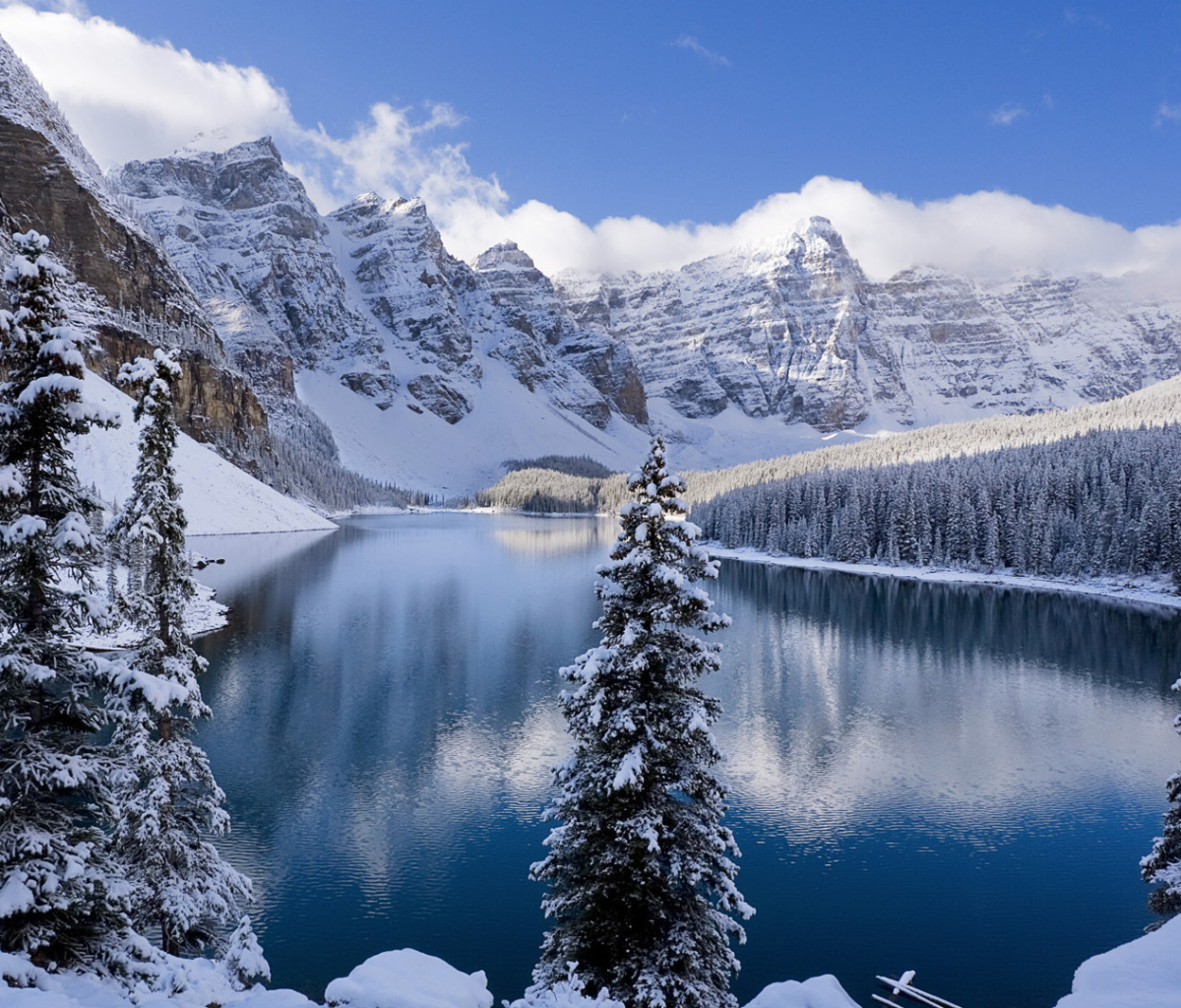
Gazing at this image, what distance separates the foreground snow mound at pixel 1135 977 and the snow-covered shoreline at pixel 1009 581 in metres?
78.6

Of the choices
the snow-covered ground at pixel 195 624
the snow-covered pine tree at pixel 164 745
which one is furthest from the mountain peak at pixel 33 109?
the snow-covered pine tree at pixel 164 745

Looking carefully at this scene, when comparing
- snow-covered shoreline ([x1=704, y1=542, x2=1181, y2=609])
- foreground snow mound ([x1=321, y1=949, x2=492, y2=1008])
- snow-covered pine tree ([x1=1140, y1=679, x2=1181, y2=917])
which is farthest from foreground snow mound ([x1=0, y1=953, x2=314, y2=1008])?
snow-covered shoreline ([x1=704, y1=542, x2=1181, y2=609])

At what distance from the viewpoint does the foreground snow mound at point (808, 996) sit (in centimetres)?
1157

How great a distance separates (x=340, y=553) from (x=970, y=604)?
79366 millimetres

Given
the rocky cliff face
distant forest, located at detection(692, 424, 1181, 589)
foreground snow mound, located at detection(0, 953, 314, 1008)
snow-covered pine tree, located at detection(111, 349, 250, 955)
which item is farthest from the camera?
the rocky cliff face

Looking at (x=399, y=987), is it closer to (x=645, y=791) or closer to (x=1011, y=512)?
(x=645, y=791)

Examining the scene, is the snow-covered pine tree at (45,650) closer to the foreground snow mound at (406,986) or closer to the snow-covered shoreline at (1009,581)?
the foreground snow mound at (406,986)

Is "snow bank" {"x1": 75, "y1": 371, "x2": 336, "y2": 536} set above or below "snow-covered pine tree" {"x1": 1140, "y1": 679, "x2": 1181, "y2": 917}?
above

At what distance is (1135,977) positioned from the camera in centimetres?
963

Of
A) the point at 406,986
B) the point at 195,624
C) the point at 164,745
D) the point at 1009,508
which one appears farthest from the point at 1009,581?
the point at 406,986

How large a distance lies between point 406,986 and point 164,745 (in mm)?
7817

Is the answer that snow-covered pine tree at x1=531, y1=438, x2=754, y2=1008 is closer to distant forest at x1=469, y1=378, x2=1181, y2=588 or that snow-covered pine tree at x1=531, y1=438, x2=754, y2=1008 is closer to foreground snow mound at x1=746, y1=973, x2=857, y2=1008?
foreground snow mound at x1=746, y1=973, x2=857, y2=1008

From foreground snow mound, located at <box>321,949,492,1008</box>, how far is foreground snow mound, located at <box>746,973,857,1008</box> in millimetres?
5081

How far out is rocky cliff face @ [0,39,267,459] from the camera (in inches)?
5477
